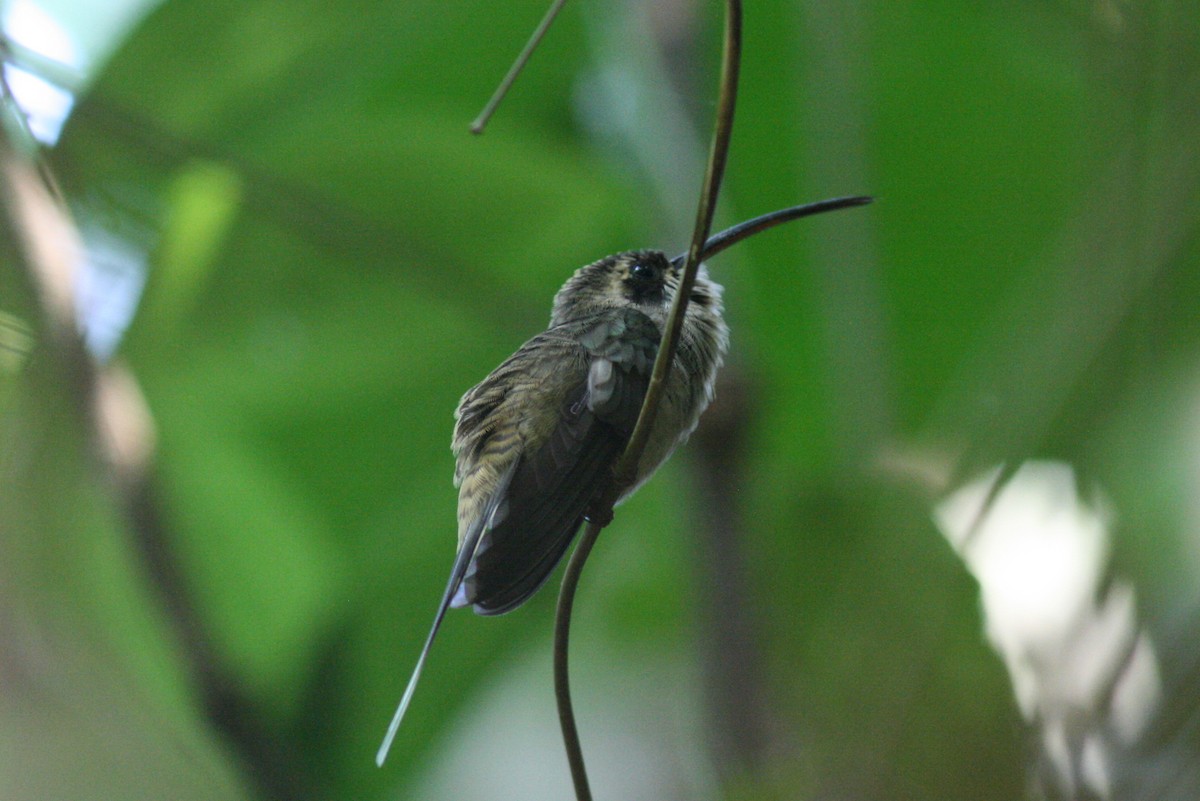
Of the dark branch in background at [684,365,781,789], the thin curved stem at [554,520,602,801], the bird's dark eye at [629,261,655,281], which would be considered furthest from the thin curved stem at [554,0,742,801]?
the dark branch in background at [684,365,781,789]

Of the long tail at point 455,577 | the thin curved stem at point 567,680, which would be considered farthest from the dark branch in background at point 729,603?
the thin curved stem at point 567,680

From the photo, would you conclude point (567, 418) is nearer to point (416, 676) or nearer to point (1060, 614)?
point (416, 676)

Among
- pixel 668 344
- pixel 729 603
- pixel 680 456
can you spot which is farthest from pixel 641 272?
pixel 680 456

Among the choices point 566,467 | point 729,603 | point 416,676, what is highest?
point 566,467

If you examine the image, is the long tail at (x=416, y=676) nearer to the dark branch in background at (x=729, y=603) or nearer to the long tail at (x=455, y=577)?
the long tail at (x=455, y=577)

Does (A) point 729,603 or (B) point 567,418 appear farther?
(A) point 729,603

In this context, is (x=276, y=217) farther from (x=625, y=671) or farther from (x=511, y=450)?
(x=625, y=671)

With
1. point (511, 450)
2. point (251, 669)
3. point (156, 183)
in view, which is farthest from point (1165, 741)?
point (251, 669)
